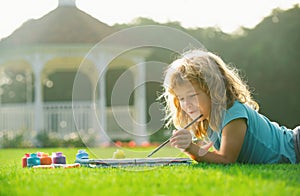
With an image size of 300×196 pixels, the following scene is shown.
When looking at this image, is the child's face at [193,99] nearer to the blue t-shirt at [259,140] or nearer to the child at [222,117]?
the child at [222,117]

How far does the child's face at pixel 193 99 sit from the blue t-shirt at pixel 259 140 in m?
0.16

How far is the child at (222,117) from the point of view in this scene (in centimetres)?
319

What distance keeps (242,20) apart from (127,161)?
58.4 feet

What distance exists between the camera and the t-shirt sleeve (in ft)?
10.4

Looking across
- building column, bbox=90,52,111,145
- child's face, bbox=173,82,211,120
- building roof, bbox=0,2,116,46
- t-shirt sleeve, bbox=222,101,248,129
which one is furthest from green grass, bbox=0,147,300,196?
building roof, bbox=0,2,116,46

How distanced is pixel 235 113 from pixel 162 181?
0.90m

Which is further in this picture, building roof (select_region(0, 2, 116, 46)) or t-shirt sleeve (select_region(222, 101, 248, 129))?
building roof (select_region(0, 2, 116, 46))

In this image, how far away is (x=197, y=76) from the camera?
333cm

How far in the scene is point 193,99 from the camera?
3.33m

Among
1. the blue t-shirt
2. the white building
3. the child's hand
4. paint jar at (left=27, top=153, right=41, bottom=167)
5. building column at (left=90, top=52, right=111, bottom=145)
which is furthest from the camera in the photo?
the white building

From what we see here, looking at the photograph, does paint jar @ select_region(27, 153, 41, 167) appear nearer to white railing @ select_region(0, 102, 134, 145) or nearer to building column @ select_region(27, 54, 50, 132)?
white railing @ select_region(0, 102, 134, 145)

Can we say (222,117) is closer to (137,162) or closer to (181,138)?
(181,138)

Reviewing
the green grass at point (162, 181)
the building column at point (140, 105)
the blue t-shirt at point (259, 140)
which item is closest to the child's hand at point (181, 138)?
the green grass at point (162, 181)

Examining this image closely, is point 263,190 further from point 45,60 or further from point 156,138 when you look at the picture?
point 156,138
